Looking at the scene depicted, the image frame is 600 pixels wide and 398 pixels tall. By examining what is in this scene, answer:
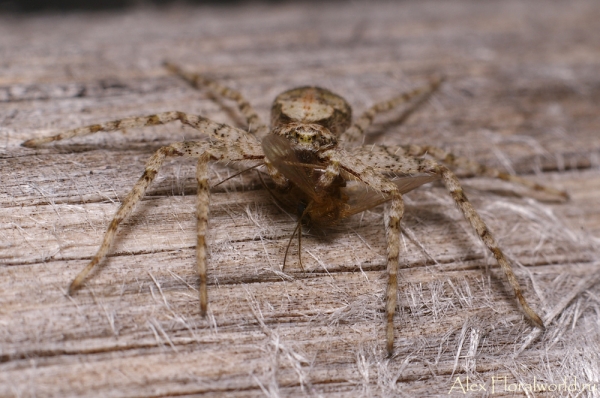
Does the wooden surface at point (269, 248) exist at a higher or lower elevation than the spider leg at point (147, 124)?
lower

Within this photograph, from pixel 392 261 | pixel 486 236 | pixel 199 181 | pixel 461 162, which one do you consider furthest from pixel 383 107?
pixel 199 181

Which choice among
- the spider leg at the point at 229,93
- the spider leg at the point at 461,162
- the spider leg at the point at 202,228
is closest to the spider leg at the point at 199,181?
the spider leg at the point at 202,228

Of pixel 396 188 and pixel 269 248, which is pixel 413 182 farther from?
pixel 269 248

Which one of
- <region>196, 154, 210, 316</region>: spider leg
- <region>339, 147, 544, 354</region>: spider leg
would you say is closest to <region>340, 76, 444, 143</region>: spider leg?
<region>339, 147, 544, 354</region>: spider leg

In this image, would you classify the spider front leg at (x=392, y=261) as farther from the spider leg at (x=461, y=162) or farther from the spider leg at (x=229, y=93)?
the spider leg at (x=229, y=93)

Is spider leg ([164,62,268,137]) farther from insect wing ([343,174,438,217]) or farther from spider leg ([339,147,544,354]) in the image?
insect wing ([343,174,438,217])

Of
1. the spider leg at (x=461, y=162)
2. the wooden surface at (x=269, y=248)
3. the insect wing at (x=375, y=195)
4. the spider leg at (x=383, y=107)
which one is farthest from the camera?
the spider leg at (x=383, y=107)

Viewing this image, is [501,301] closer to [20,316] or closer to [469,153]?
[469,153]
